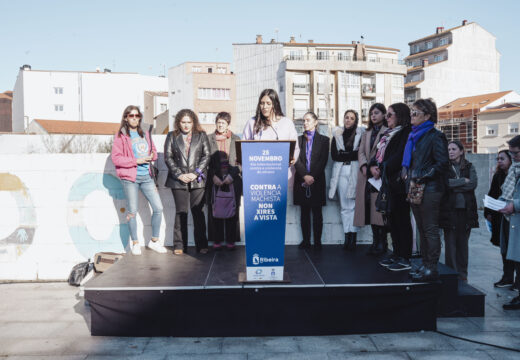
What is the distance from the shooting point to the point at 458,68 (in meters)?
60.4

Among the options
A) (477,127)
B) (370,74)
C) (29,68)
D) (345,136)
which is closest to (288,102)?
(370,74)

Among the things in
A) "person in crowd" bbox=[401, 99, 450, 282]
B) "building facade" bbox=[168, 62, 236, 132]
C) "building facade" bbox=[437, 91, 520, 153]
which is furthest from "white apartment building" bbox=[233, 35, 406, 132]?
"person in crowd" bbox=[401, 99, 450, 282]

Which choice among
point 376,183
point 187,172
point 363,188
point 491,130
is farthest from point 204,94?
point 376,183

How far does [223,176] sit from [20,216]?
298cm

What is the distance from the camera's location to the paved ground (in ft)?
12.9

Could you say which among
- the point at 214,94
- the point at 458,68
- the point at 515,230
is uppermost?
the point at 458,68

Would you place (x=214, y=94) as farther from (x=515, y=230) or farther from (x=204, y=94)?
(x=515, y=230)

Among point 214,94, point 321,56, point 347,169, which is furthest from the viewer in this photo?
point 214,94

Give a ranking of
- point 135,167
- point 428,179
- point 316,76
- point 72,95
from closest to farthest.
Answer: point 428,179
point 135,167
point 316,76
point 72,95

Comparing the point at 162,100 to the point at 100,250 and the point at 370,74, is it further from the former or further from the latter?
the point at 100,250

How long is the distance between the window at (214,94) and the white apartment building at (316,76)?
141 centimetres

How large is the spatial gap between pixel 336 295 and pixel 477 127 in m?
54.5

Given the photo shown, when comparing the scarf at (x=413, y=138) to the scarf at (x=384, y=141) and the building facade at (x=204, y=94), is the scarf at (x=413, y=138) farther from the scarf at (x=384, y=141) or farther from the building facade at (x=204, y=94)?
the building facade at (x=204, y=94)

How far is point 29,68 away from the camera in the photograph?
55594 millimetres
